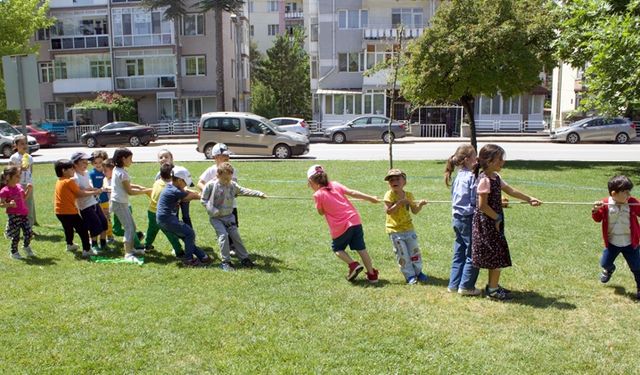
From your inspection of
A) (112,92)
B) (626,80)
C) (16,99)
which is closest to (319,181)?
(16,99)

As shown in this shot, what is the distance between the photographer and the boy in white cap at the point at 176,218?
7.45 metres

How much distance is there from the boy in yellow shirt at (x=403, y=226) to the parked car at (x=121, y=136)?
94.1ft

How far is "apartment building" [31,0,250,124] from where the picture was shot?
4544cm

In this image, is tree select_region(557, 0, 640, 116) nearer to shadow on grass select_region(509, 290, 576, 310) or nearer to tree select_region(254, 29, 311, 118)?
shadow on grass select_region(509, 290, 576, 310)

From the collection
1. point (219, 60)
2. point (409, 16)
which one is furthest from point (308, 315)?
point (409, 16)

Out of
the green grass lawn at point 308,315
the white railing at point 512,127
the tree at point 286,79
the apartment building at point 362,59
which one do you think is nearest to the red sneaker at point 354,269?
the green grass lawn at point 308,315

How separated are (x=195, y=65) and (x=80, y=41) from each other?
30.5ft

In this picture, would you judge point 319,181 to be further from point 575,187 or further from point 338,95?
point 338,95

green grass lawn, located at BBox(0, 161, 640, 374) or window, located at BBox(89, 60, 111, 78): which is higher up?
window, located at BBox(89, 60, 111, 78)

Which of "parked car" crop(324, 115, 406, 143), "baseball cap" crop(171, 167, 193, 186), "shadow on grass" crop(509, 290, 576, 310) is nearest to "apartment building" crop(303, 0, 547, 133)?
"parked car" crop(324, 115, 406, 143)

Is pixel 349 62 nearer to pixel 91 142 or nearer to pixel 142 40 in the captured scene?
pixel 142 40

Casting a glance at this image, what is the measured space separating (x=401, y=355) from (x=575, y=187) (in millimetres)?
11596

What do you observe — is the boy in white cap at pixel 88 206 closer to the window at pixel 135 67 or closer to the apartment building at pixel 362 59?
the apartment building at pixel 362 59

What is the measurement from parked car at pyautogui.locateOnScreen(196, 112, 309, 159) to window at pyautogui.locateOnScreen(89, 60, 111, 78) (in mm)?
26888
